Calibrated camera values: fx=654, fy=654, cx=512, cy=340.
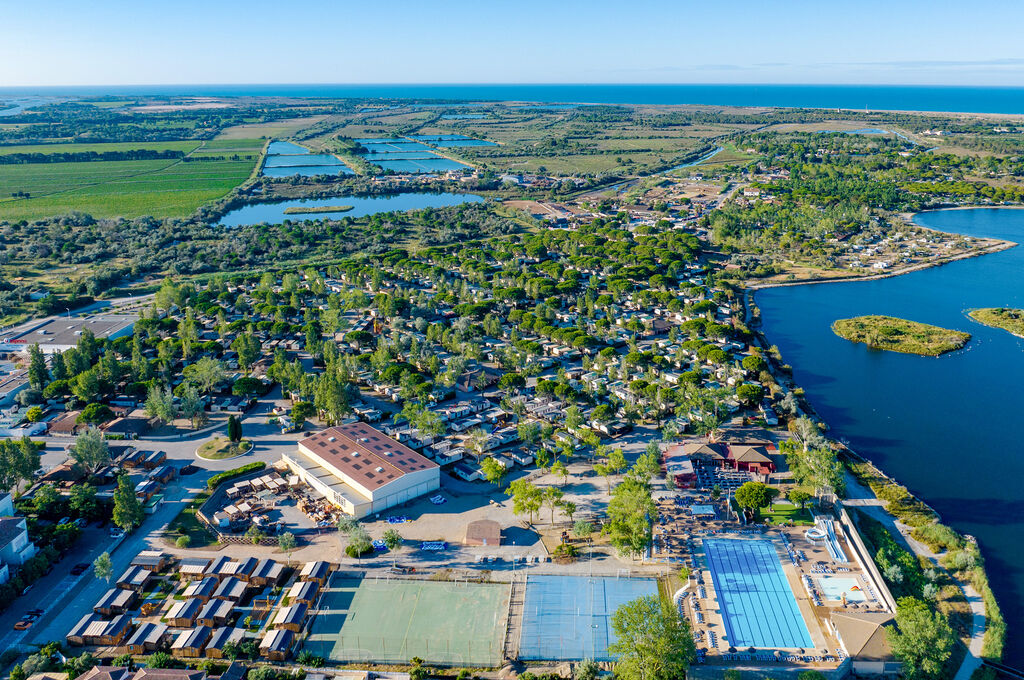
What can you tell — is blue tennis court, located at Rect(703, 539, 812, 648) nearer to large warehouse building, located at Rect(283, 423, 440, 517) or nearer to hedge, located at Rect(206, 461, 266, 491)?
large warehouse building, located at Rect(283, 423, 440, 517)

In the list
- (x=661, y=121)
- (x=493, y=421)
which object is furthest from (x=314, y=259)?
(x=661, y=121)

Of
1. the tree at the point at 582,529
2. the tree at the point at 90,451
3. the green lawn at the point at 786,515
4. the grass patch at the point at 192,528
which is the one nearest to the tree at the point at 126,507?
the grass patch at the point at 192,528

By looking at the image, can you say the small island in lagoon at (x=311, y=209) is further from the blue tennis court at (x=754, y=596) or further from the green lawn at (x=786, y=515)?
the blue tennis court at (x=754, y=596)

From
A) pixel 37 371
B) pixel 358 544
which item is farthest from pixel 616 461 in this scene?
pixel 37 371

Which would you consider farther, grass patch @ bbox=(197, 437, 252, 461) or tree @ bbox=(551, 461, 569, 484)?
grass patch @ bbox=(197, 437, 252, 461)

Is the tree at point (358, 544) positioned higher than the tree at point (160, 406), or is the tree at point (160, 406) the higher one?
the tree at point (160, 406)

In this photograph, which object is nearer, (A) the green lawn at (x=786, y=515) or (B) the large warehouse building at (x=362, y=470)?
(A) the green lawn at (x=786, y=515)

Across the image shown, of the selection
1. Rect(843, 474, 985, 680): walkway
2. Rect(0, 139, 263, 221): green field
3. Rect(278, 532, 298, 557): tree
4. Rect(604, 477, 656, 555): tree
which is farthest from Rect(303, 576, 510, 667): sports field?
Rect(0, 139, 263, 221): green field
